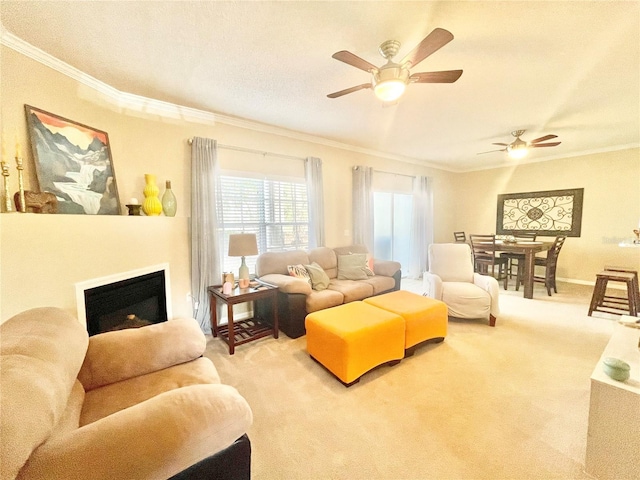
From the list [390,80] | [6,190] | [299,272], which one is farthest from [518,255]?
[6,190]

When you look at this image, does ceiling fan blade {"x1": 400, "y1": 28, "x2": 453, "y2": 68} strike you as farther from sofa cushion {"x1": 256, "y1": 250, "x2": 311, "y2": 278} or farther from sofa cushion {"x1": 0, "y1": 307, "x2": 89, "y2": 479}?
sofa cushion {"x1": 256, "y1": 250, "x2": 311, "y2": 278}

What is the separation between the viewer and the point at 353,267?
3.86 meters

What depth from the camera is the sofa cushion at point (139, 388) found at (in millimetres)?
1164

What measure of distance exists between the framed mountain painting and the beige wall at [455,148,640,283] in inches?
295

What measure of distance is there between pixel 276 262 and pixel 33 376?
2668 mm

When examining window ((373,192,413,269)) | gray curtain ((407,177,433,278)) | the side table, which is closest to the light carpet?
the side table

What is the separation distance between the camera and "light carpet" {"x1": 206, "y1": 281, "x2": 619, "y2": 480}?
1.38 metres

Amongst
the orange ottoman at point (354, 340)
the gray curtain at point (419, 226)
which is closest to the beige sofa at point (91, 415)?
the orange ottoman at point (354, 340)

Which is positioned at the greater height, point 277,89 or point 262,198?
point 277,89

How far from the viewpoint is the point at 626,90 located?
2582 millimetres

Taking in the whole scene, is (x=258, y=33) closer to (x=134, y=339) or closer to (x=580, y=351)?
(x=134, y=339)

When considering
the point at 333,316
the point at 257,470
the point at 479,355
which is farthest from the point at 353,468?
the point at 479,355

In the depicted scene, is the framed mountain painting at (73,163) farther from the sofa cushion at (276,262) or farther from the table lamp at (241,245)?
the sofa cushion at (276,262)

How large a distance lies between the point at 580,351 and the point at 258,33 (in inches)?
157
